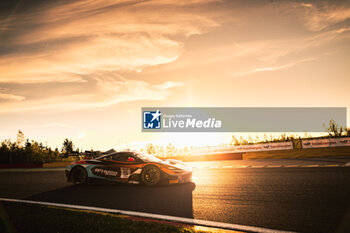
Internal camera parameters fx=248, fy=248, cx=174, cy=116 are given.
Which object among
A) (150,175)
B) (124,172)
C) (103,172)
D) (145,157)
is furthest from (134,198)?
(103,172)

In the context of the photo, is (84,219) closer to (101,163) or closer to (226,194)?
(226,194)

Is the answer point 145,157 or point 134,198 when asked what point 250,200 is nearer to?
point 134,198

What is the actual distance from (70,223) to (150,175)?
161 inches

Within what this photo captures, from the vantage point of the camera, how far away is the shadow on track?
17.3 feet

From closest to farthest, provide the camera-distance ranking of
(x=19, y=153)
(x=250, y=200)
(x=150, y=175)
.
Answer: (x=250, y=200), (x=150, y=175), (x=19, y=153)

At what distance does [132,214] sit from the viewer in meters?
4.97

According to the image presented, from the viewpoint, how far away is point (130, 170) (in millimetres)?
8516

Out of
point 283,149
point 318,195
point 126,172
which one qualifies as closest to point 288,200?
point 318,195

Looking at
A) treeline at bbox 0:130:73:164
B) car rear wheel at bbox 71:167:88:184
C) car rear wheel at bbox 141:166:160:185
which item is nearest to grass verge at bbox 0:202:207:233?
car rear wheel at bbox 141:166:160:185

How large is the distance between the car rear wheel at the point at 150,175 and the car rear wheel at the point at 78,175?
2.45 meters

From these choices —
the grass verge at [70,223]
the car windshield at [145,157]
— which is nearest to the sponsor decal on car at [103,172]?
the car windshield at [145,157]

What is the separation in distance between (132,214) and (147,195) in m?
1.73

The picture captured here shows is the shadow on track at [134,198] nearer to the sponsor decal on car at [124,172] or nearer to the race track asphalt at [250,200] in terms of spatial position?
the race track asphalt at [250,200]

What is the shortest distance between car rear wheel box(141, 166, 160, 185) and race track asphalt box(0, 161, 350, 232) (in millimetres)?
348
